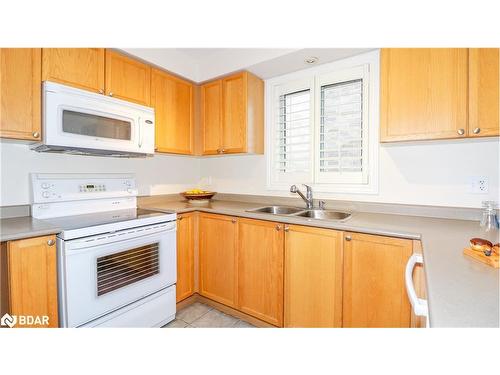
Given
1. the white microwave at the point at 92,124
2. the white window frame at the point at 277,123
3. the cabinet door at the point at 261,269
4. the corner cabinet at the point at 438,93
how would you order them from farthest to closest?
the white window frame at the point at 277,123, the cabinet door at the point at 261,269, the white microwave at the point at 92,124, the corner cabinet at the point at 438,93

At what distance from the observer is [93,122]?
174 centimetres

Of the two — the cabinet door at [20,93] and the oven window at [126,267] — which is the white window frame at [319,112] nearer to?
the oven window at [126,267]

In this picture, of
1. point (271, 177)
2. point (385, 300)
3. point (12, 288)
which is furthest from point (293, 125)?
point (12, 288)

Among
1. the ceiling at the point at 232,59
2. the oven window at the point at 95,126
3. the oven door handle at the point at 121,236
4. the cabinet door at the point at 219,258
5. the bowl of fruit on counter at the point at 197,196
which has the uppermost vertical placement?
the ceiling at the point at 232,59

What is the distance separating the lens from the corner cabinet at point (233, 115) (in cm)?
233

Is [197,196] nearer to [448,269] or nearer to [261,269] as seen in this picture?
[261,269]

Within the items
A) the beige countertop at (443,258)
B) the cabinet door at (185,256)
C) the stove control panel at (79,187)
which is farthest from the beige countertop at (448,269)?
the stove control panel at (79,187)

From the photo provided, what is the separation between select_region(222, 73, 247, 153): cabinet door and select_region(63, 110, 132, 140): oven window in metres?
0.90

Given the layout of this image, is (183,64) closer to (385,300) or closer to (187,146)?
(187,146)

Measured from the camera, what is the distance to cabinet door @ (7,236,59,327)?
1.22 meters

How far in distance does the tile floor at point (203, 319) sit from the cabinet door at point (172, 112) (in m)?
1.53

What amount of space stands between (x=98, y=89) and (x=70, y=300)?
1473mm

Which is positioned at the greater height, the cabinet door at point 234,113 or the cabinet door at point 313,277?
the cabinet door at point 234,113

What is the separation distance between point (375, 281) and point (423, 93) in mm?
1193
